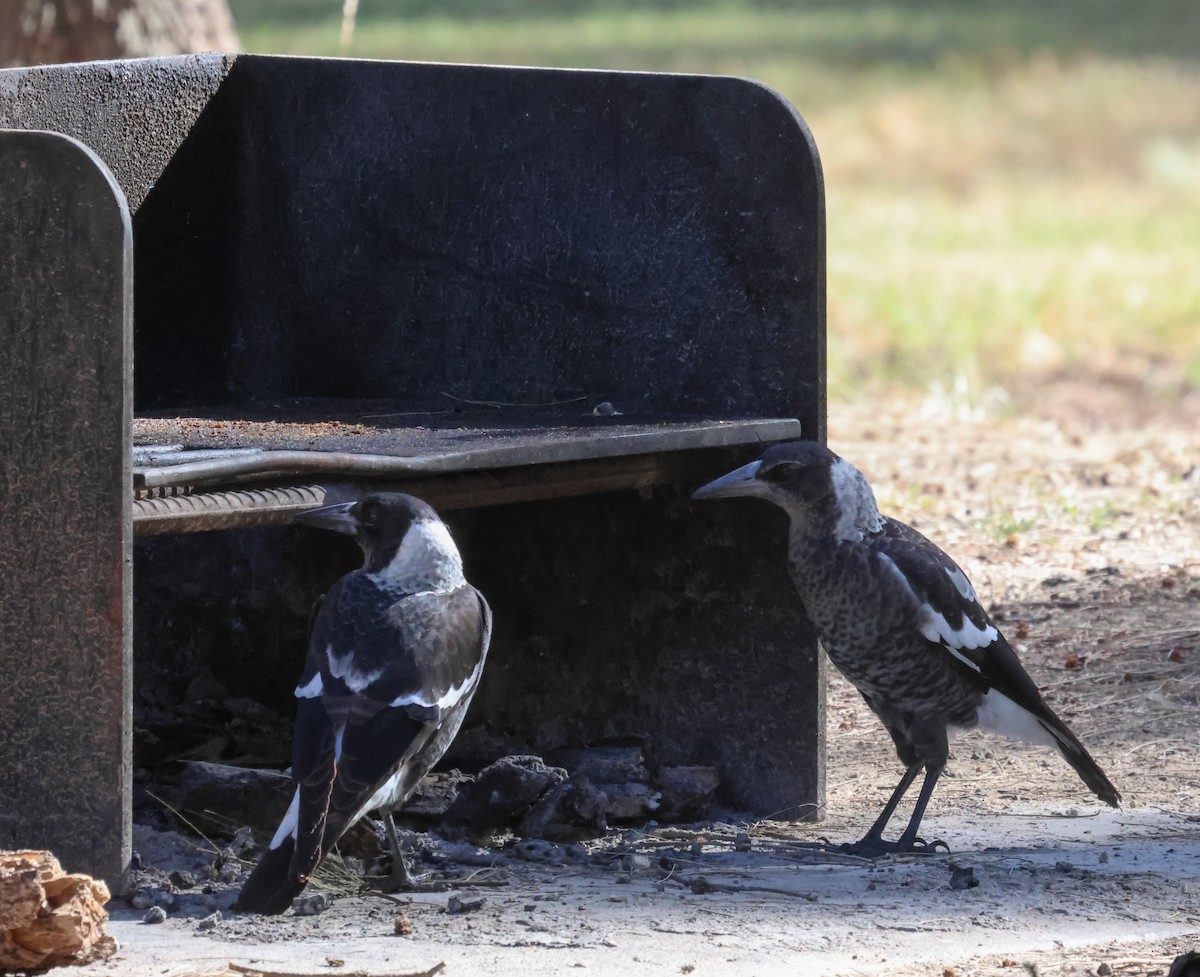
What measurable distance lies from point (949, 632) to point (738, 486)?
52cm

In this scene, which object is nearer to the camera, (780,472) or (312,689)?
(312,689)

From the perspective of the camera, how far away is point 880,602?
4.16 meters

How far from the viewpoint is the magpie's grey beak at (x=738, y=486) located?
4180mm

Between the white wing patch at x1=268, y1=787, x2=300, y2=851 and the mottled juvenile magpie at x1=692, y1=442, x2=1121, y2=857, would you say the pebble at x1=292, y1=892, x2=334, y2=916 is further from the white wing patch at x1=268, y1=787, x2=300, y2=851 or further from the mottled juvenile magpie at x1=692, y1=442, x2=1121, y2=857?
the mottled juvenile magpie at x1=692, y1=442, x2=1121, y2=857

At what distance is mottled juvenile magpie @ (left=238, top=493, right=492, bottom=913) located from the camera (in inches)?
137

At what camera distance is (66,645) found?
3.42 m

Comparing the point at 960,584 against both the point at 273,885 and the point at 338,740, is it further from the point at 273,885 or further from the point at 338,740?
the point at 273,885

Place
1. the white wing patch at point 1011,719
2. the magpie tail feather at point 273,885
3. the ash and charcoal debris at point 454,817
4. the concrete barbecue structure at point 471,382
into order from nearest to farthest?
the magpie tail feather at point 273,885 → the concrete barbecue structure at point 471,382 → the ash and charcoal debris at point 454,817 → the white wing patch at point 1011,719

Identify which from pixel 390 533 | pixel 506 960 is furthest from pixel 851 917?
pixel 390 533

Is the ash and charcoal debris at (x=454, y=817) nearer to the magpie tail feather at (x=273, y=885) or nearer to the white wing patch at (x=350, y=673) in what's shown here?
the magpie tail feather at (x=273, y=885)

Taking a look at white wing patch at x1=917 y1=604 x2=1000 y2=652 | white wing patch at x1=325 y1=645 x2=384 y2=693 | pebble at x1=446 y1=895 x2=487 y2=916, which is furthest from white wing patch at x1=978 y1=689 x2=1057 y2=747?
white wing patch at x1=325 y1=645 x2=384 y2=693

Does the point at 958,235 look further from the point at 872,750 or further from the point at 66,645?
the point at 66,645

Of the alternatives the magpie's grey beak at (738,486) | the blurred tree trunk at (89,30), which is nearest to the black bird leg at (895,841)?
the magpie's grey beak at (738,486)

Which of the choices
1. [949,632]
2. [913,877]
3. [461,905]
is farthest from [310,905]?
[949,632]
